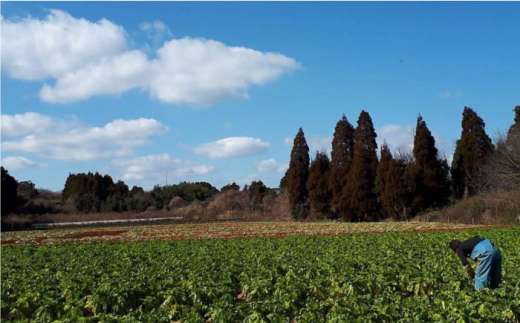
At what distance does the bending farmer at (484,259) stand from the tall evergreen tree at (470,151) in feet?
128

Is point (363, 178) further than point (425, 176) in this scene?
Yes

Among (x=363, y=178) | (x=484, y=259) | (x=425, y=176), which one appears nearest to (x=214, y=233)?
(x=363, y=178)

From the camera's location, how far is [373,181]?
4756 centimetres

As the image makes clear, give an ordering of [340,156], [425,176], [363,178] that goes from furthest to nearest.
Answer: [340,156]
[363,178]
[425,176]

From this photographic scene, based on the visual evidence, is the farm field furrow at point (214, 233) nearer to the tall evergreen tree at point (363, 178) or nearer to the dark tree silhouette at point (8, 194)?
the tall evergreen tree at point (363, 178)

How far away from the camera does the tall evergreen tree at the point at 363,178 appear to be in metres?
47.2

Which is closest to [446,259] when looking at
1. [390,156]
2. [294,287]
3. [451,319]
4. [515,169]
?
[294,287]

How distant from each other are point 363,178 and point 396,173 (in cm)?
385

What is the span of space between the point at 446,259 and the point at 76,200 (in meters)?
71.8

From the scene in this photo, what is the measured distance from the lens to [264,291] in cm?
913

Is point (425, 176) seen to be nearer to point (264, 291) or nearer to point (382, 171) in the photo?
point (382, 171)

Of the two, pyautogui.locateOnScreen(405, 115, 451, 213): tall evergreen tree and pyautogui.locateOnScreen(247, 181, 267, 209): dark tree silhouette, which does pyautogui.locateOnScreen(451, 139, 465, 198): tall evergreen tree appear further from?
pyautogui.locateOnScreen(247, 181, 267, 209): dark tree silhouette

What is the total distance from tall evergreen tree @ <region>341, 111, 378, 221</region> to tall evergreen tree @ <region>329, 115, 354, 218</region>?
1368 millimetres

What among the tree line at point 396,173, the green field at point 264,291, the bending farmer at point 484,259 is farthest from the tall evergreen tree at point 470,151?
the bending farmer at point 484,259
